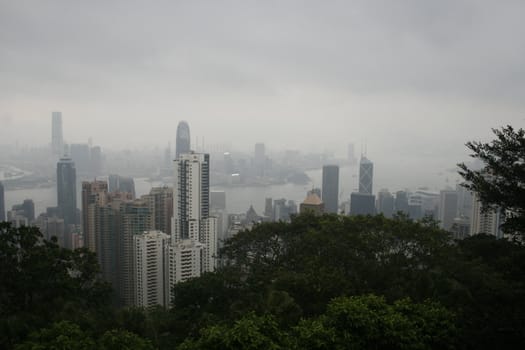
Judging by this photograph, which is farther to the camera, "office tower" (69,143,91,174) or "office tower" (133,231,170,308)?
"office tower" (69,143,91,174)

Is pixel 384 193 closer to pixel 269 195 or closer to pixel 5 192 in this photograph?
pixel 269 195

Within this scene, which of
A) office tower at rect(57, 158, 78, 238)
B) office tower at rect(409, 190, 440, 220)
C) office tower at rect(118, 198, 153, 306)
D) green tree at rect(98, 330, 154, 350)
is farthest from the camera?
office tower at rect(409, 190, 440, 220)

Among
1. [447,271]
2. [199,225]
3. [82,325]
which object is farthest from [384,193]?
[82,325]

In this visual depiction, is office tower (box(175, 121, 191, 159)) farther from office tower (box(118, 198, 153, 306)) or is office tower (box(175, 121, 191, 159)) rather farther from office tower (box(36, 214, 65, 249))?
office tower (box(118, 198, 153, 306))

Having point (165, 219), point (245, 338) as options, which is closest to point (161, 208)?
point (165, 219)

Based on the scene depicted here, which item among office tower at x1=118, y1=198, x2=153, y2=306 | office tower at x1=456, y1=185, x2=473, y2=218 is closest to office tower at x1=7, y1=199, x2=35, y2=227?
office tower at x1=118, y1=198, x2=153, y2=306
